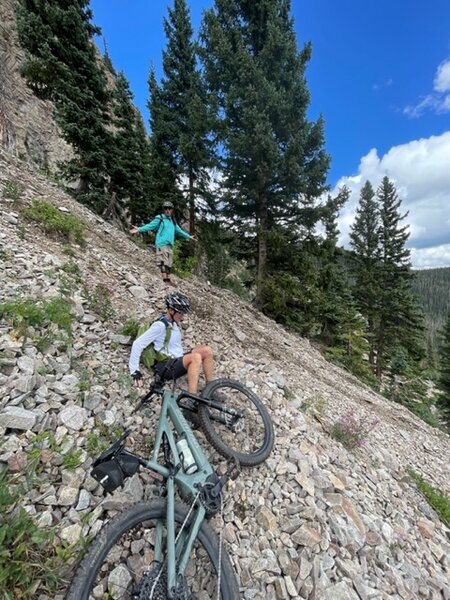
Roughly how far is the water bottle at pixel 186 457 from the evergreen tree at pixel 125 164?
11297mm

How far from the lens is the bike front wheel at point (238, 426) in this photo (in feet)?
11.2

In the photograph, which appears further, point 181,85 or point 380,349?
point 380,349

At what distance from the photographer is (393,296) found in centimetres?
2098

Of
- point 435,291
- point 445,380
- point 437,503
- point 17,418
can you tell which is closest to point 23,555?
point 17,418

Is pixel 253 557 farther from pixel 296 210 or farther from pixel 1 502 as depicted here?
pixel 296 210

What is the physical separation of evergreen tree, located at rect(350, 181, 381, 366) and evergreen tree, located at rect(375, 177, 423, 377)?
0.43m

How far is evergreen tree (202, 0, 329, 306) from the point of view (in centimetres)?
957

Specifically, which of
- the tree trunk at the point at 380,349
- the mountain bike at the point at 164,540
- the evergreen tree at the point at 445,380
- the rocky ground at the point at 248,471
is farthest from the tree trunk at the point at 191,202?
the evergreen tree at the point at 445,380

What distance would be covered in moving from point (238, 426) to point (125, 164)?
→ 13.1m

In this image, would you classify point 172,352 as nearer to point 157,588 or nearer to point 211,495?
point 211,495

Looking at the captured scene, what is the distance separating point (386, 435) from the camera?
6.57m

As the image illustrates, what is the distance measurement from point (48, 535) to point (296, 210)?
1158cm

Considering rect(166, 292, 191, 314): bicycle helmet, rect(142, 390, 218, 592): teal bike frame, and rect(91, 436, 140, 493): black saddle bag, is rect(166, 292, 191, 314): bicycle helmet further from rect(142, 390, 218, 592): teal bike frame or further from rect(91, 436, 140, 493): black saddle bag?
rect(91, 436, 140, 493): black saddle bag

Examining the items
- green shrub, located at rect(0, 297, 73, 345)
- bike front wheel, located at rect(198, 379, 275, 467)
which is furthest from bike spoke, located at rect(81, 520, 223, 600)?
green shrub, located at rect(0, 297, 73, 345)
